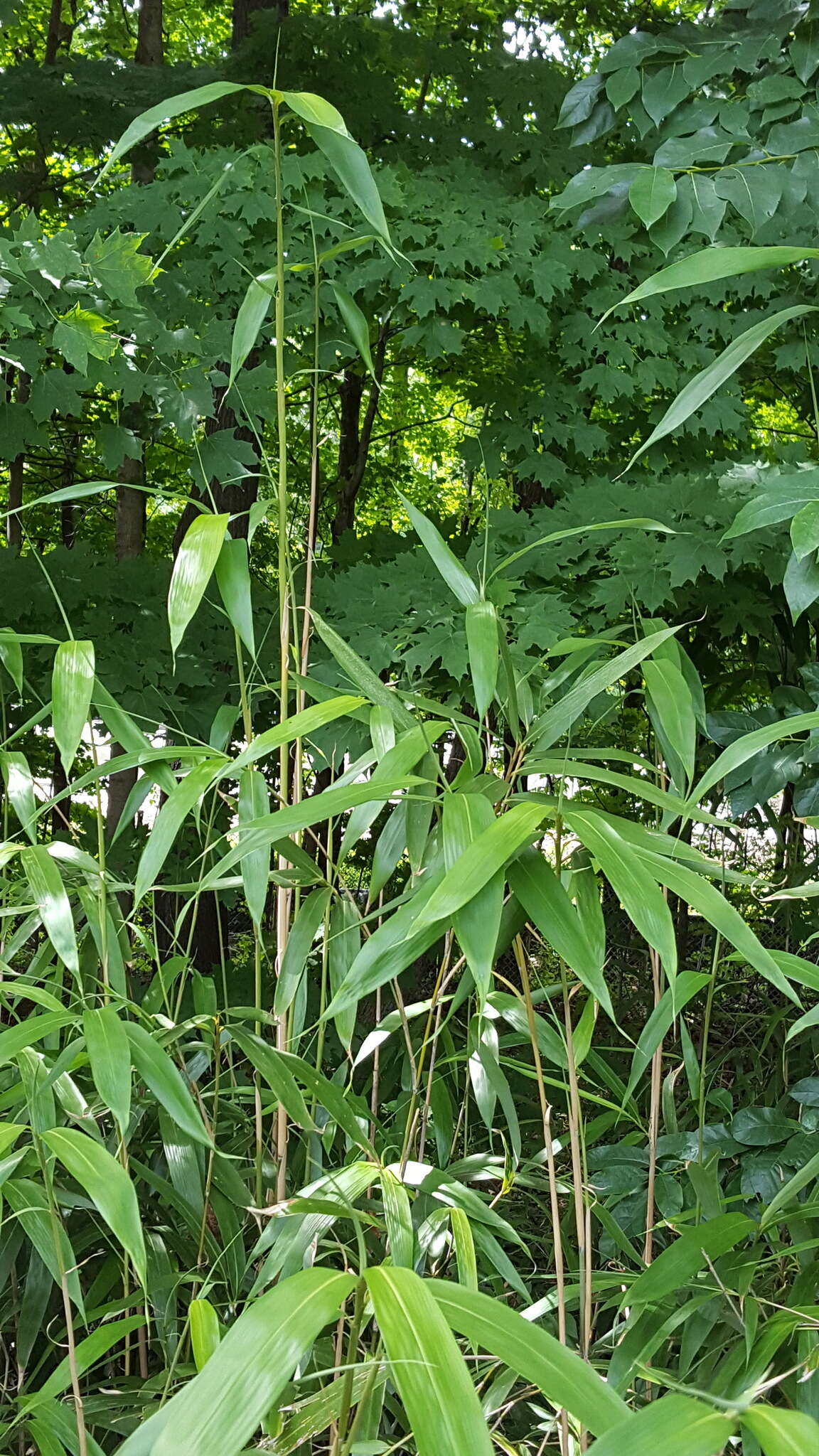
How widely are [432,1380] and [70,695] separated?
1.89ft

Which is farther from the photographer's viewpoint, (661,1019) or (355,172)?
(661,1019)

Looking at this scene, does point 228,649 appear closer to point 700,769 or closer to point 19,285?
point 19,285

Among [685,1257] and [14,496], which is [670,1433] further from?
[14,496]

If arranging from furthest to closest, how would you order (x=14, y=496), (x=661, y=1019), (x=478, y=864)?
(x=14, y=496) < (x=661, y=1019) < (x=478, y=864)

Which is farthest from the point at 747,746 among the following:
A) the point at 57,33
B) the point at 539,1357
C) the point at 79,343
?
the point at 57,33

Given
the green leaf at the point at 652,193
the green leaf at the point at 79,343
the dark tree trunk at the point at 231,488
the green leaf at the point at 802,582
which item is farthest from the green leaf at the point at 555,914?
the dark tree trunk at the point at 231,488

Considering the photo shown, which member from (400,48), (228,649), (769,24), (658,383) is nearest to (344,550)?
(228,649)

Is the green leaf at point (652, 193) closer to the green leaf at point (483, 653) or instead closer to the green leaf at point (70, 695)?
the green leaf at point (483, 653)

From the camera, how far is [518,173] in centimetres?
260

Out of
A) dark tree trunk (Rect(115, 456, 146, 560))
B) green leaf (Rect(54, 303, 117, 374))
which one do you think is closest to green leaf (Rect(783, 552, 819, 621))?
green leaf (Rect(54, 303, 117, 374))

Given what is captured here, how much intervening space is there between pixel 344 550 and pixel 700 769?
1.11 meters

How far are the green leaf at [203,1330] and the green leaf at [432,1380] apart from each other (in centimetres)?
23

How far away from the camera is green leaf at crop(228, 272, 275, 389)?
2.75 ft

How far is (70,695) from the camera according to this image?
0.83 meters
